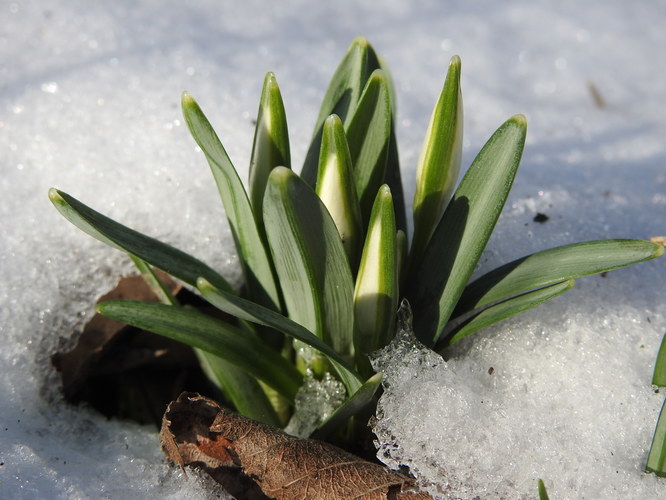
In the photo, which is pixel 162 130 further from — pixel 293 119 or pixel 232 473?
pixel 232 473

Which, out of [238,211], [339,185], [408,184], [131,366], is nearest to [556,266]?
[339,185]

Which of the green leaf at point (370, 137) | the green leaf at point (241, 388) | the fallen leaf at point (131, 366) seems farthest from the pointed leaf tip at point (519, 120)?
the fallen leaf at point (131, 366)

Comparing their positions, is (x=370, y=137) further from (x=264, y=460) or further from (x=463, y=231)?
(x=264, y=460)

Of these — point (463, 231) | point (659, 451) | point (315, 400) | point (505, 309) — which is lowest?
point (659, 451)

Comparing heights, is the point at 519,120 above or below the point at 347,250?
above

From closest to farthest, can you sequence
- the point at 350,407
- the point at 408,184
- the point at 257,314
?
the point at 257,314 → the point at 350,407 → the point at 408,184

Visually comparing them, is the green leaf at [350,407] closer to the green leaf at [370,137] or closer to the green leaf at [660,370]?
the green leaf at [370,137]
